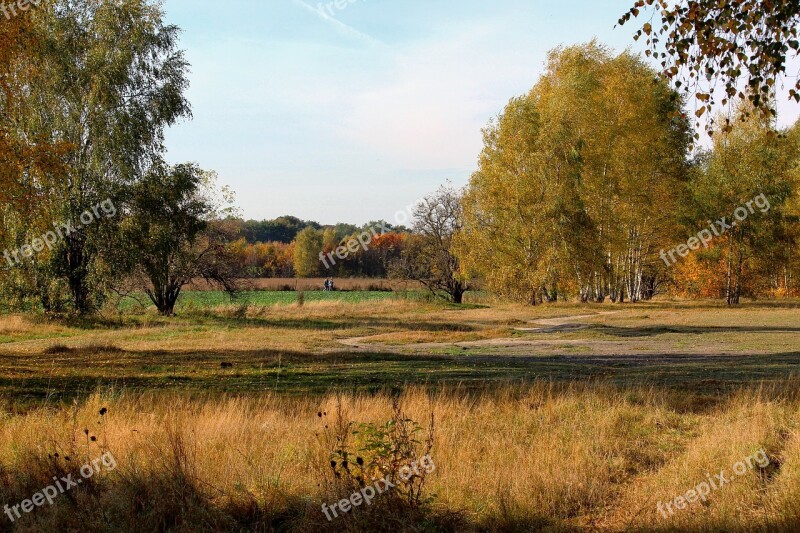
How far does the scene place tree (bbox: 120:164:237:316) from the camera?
31.1 meters

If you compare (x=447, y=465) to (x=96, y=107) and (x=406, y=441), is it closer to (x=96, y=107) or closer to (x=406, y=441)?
(x=406, y=441)

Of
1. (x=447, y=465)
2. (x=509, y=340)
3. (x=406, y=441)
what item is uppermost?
(x=406, y=441)

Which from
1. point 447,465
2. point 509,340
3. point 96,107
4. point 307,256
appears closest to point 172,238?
point 96,107

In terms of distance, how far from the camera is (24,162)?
16.3 metres

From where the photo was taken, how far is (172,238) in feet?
105

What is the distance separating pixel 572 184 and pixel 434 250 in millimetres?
15653

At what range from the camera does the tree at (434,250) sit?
54.9 m

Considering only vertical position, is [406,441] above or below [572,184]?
below

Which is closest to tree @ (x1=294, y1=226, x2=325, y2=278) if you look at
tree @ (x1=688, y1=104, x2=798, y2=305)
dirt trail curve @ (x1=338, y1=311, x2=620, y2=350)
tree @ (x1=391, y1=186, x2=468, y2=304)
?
tree @ (x1=391, y1=186, x2=468, y2=304)

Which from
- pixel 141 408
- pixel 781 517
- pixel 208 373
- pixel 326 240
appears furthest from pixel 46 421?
pixel 326 240

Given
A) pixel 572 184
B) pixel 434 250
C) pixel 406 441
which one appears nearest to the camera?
pixel 406 441

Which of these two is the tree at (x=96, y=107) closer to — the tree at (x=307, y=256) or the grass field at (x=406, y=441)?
the grass field at (x=406, y=441)

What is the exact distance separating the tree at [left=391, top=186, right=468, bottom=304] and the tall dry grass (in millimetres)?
44627

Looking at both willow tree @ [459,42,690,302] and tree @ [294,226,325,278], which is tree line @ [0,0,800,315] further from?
tree @ [294,226,325,278]
